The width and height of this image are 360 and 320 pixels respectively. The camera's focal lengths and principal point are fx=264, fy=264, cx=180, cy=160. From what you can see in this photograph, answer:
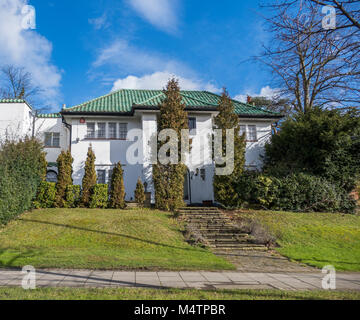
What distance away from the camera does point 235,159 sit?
54.5ft

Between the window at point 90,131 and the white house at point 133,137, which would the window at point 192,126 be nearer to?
the white house at point 133,137

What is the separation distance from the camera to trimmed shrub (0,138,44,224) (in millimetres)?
11609

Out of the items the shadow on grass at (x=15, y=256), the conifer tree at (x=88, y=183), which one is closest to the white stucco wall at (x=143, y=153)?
the conifer tree at (x=88, y=183)

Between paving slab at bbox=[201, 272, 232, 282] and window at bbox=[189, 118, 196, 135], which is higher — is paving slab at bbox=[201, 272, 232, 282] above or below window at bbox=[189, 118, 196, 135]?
below

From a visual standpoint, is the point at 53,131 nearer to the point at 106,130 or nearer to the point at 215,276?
the point at 106,130

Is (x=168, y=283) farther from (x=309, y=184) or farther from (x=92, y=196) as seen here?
(x=309, y=184)

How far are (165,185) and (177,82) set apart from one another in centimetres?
698

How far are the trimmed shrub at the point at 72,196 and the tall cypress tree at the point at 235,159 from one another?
8342mm

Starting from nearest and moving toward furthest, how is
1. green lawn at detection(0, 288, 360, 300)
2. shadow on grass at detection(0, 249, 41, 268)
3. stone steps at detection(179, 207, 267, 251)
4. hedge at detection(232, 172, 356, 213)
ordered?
1. green lawn at detection(0, 288, 360, 300)
2. shadow on grass at detection(0, 249, 41, 268)
3. stone steps at detection(179, 207, 267, 251)
4. hedge at detection(232, 172, 356, 213)

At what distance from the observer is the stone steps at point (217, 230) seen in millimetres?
10805

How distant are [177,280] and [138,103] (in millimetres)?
15276

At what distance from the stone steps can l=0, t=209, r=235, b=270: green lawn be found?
3.31ft

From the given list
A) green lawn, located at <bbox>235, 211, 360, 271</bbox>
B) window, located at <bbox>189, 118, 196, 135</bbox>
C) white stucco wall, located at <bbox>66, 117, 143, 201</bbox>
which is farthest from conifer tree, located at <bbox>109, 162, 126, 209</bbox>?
green lawn, located at <bbox>235, 211, 360, 271</bbox>

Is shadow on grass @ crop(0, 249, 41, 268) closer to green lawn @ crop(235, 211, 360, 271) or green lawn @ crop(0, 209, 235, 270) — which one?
green lawn @ crop(0, 209, 235, 270)
